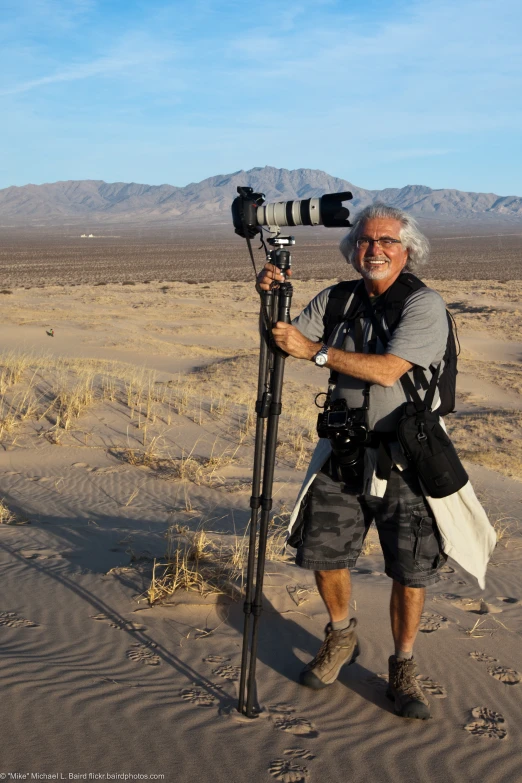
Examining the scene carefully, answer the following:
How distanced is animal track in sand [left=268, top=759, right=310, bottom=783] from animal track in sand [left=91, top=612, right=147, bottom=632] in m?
1.13

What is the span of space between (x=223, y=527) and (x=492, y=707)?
2.74 metres

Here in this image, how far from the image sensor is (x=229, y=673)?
3.21m

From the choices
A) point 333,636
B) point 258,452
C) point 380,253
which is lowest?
point 333,636

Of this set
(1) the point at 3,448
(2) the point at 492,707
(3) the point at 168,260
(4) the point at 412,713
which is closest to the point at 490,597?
(2) the point at 492,707

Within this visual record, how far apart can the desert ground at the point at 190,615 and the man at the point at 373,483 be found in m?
0.19

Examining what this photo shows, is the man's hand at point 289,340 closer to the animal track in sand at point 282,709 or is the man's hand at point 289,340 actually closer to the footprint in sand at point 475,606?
the animal track in sand at point 282,709

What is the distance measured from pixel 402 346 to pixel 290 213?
0.66 metres

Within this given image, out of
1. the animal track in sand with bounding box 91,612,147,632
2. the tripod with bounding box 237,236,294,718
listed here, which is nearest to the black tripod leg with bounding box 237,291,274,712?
the tripod with bounding box 237,236,294,718

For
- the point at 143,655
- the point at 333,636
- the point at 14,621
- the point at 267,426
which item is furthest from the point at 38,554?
the point at 267,426

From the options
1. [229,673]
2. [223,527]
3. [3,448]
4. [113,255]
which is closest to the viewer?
[229,673]

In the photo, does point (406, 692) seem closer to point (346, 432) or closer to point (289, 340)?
point (346, 432)

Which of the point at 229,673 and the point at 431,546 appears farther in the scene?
the point at 229,673

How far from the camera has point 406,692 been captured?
301 centimetres

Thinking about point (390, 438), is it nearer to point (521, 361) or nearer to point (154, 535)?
point (154, 535)
